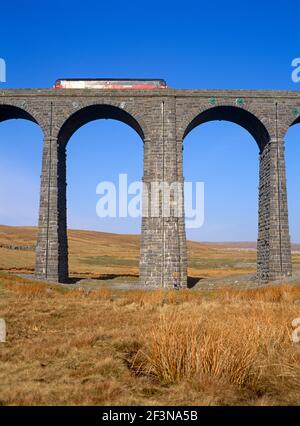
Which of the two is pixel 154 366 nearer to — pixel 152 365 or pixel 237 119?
pixel 152 365

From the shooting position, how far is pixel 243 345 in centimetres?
610

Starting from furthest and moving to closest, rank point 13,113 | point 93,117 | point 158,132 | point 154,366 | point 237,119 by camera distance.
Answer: point 93,117
point 237,119
point 13,113
point 158,132
point 154,366

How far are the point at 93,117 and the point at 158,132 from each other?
19.2 ft

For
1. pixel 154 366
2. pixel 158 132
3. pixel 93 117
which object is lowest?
pixel 154 366

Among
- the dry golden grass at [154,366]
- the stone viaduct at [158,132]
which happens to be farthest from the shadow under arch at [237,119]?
the dry golden grass at [154,366]

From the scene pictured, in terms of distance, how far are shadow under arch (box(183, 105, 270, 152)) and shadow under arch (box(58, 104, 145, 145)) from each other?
4.21 meters

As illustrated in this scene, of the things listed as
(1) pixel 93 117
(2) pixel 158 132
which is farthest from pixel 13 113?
(2) pixel 158 132

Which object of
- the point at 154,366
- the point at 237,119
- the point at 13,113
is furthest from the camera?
the point at 237,119

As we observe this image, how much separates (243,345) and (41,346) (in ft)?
12.7

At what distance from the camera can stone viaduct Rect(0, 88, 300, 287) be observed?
2802cm

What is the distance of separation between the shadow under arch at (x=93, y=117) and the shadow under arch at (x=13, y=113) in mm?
2225

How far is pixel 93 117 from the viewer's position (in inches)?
1238
